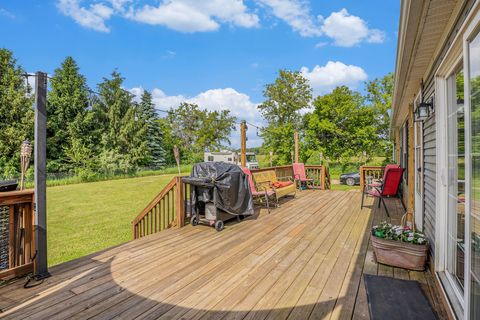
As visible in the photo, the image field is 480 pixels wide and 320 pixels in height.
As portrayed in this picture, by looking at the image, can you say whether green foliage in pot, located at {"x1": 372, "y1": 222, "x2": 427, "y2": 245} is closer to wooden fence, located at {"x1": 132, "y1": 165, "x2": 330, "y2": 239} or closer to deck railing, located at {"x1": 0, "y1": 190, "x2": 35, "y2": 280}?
wooden fence, located at {"x1": 132, "y1": 165, "x2": 330, "y2": 239}

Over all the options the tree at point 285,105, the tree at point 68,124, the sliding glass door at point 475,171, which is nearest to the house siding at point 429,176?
the sliding glass door at point 475,171

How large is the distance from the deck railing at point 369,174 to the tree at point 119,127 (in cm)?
2118

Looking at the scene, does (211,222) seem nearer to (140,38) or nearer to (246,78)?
(140,38)

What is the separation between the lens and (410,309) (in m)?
1.94

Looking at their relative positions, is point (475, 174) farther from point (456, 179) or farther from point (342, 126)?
point (342, 126)

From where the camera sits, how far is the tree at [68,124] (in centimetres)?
2186

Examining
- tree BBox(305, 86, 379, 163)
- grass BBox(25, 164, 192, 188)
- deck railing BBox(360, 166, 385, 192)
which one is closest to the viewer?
deck railing BBox(360, 166, 385, 192)

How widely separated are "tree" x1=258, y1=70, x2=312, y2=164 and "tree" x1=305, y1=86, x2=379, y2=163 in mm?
1197

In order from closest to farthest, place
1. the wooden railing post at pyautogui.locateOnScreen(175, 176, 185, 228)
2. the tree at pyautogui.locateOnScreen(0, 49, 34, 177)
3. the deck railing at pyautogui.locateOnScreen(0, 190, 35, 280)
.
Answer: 1. the deck railing at pyautogui.locateOnScreen(0, 190, 35, 280)
2. the wooden railing post at pyautogui.locateOnScreen(175, 176, 185, 228)
3. the tree at pyautogui.locateOnScreen(0, 49, 34, 177)

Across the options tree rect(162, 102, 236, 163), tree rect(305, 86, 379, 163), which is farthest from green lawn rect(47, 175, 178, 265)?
tree rect(162, 102, 236, 163)

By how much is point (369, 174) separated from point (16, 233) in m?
9.09

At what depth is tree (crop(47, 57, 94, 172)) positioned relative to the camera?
21.9 meters

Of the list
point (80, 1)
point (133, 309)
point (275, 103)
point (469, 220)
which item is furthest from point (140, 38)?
point (469, 220)

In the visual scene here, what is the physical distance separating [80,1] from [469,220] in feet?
33.7
